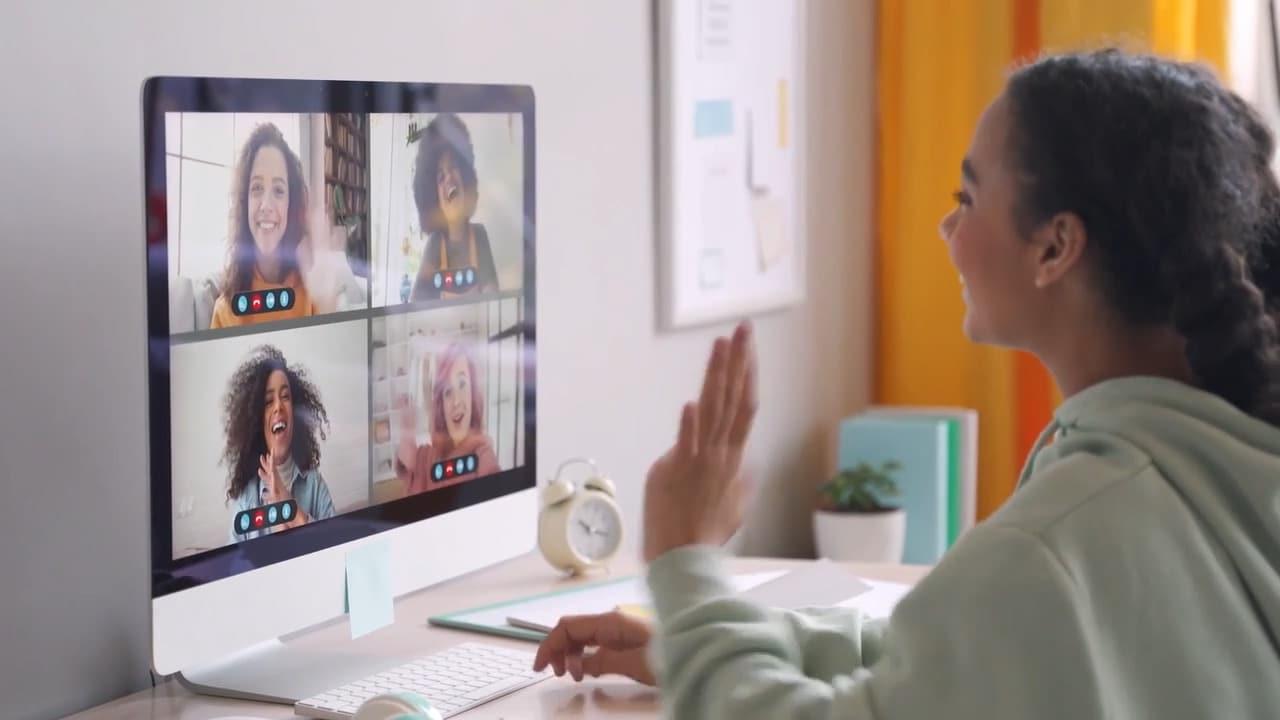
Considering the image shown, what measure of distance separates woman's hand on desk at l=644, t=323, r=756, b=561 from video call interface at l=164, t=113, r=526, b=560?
0.42 meters

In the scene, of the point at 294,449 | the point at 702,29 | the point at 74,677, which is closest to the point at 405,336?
the point at 294,449

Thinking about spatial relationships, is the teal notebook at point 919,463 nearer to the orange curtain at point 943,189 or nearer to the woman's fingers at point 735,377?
the orange curtain at point 943,189

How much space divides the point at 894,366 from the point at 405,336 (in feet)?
6.10

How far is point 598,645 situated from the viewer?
1483mm

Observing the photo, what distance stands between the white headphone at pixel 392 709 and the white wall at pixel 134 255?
0.32m

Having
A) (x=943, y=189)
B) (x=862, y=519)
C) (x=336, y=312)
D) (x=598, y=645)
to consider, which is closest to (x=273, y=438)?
(x=336, y=312)

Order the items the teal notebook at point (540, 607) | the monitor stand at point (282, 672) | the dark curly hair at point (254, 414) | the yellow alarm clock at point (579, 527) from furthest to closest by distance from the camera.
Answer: the yellow alarm clock at point (579, 527)
the teal notebook at point (540, 607)
the monitor stand at point (282, 672)
the dark curly hair at point (254, 414)

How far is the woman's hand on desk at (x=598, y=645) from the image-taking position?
147 cm

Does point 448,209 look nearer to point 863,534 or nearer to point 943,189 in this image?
point 863,534

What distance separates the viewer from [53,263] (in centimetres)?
145

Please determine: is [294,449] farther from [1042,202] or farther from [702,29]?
[702,29]

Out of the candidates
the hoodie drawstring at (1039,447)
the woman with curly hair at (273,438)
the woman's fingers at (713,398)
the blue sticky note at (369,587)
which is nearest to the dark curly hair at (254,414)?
the woman with curly hair at (273,438)

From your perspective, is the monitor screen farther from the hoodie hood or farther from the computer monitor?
the hoodie hood

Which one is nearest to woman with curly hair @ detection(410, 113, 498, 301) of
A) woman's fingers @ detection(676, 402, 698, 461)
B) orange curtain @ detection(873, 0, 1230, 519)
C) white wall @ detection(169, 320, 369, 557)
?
white wall @ detection(169, 320, 369, 557)
